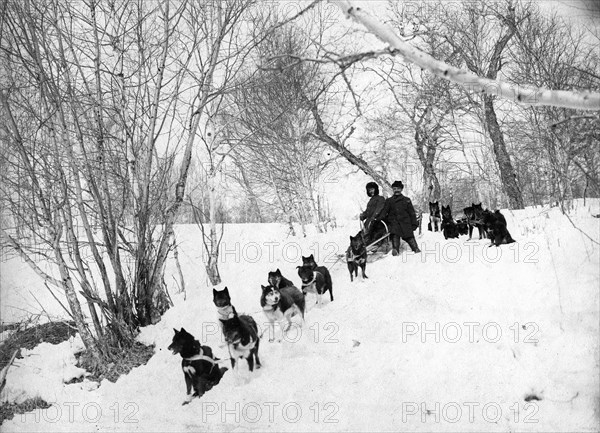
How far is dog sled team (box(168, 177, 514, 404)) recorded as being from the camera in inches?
211

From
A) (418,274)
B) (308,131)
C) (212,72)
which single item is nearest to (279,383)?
(418,274)

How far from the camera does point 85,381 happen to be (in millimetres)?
6625

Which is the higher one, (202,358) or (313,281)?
(313,281)

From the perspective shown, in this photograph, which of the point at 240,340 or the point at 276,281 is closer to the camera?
the point at 240,340

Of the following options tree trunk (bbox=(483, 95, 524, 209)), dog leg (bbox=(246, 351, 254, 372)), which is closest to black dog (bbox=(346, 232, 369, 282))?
dog leg (bbox=(246, 351, 254, 372))

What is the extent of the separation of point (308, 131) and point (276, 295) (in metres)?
12.3

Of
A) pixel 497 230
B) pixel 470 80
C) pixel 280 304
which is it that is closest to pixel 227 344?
pixel 280 304

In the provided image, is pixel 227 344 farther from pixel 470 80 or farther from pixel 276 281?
pixel 470 80

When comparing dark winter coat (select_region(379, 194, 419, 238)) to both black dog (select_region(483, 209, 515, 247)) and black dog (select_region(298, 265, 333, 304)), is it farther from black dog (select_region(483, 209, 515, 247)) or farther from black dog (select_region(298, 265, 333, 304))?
black dog (select_region(298, 265, 333, 304))

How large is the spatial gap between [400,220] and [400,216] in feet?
0.27

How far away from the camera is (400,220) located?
8570mm

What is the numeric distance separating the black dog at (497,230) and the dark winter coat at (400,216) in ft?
4.41

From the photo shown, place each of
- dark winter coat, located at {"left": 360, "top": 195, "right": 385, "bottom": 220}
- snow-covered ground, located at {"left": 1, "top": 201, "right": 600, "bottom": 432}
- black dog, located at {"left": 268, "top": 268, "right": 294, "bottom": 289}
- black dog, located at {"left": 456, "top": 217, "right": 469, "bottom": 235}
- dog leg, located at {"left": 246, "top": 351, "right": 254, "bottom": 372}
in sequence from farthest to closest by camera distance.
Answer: black dog, located at {"left": 456, "top": 217, "right": 469, "bottom": 235}, dark winter coat, located at {"left": 360, "top": 195, "right": 385, "bottom": 220}, black dog, located at {"left": 268, "top": 268, "right": 294, "bottom": 289}, dog leg, located at {"left": 246, "top": 351, "right": 254, "bottom": 372}, snow-covered ground, located at {"left": 1, "top": 201, "right": 600, "bottom": 432}

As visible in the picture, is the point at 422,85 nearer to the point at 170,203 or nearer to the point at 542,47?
the point at 542,47
